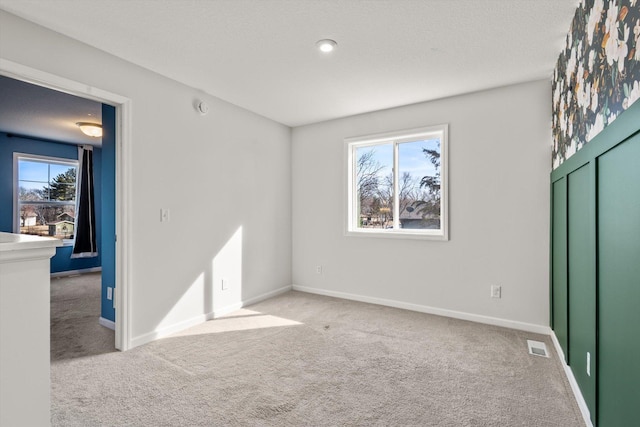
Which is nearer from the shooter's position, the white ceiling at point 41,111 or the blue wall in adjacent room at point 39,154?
the white ceiling at point 41,111

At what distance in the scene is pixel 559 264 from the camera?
8.49 feet

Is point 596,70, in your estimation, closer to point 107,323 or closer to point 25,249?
point 25,249

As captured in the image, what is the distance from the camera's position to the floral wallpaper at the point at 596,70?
4.00 feet

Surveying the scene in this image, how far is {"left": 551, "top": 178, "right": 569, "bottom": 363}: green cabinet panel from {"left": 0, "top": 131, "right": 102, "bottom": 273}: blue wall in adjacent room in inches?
287

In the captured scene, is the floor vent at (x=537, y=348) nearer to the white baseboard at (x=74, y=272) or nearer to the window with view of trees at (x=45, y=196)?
the white baseboard at (x=74, y=272)

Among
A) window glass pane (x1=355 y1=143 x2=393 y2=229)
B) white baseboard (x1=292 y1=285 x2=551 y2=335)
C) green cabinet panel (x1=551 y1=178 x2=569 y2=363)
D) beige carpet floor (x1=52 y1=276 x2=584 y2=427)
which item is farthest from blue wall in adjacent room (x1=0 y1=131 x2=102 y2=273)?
green cabinet panel (x1=551 y1=178 x2=569 y2=363)

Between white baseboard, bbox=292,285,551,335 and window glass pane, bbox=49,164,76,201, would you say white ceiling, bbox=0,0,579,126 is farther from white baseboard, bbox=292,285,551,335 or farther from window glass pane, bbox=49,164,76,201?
window glass pane, bbox=49,164,76,201

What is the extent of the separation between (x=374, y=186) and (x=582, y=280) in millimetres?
2679

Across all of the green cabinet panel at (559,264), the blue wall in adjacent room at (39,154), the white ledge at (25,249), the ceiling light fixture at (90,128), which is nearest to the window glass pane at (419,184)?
the green cabinet panel at (559,264)

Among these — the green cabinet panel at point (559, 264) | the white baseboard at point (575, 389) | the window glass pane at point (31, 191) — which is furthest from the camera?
the window glass pane at point (31, 191)

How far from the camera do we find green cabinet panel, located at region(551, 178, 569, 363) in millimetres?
2340

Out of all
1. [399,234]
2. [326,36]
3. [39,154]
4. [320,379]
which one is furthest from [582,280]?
[39,154]

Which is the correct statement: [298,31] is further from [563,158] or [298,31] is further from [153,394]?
[153,394]

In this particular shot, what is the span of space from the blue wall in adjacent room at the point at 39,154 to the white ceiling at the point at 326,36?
443cm
